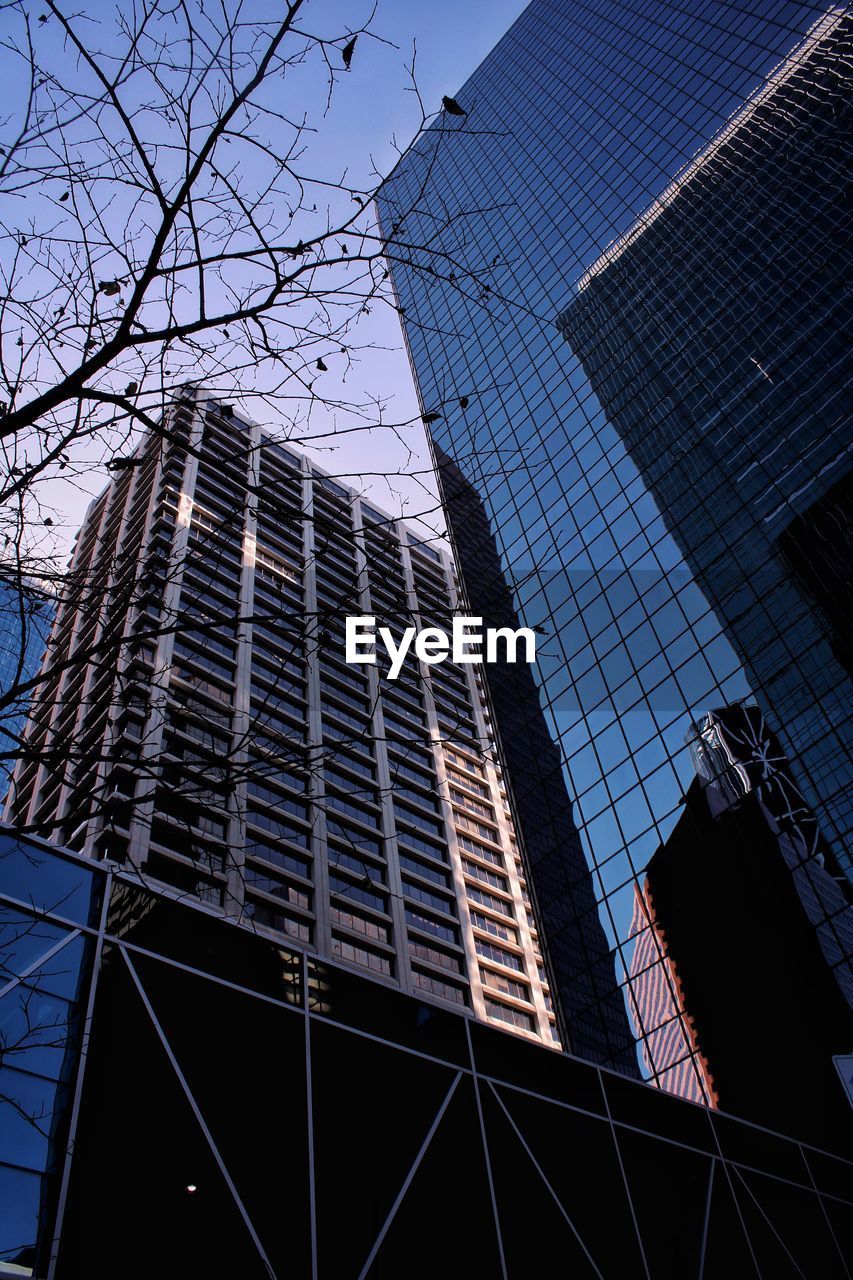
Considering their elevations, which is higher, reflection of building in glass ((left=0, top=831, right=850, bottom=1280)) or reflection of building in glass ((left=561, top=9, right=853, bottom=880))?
reflection of building in glass ((left=561, top=9, right=853, bottom=880))

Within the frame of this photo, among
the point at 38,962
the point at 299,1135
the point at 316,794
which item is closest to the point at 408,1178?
the point at 299,1135

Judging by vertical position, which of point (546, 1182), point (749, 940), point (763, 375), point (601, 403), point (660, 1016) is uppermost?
point (601, 403)

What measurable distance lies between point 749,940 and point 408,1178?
71.8 ft

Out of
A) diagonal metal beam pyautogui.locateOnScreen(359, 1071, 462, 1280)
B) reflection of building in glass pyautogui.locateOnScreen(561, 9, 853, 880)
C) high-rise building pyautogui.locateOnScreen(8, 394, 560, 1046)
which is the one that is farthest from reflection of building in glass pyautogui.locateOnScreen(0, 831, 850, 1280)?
high-rise building pyautogui.locateOnScreen(8, 394, 560, 1046)

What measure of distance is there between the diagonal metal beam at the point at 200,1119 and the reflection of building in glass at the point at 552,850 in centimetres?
1913

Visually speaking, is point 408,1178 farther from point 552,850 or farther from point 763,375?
point 763,375

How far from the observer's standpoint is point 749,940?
30.6m

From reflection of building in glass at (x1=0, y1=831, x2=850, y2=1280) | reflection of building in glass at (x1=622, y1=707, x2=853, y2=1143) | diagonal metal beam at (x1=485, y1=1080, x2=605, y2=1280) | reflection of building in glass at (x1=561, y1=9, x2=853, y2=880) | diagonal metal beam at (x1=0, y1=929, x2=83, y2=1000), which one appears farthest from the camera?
reflection of building in glass at (x1=561, y1=9, x2=853, y2=880)

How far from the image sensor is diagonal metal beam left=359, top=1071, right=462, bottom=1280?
35.8 feet

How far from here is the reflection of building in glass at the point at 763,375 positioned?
32.6 m

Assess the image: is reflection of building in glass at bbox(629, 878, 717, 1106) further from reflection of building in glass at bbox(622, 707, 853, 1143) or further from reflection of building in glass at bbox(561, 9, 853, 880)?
reflection of building in glass at bbox(561, 9, 853, 880)

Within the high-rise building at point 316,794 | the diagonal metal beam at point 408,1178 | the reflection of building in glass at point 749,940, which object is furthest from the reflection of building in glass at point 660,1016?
the diagonal metal beam at point 408,1178

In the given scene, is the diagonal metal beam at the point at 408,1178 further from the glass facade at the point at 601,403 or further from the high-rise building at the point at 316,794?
the high-rise building at the point at 316,794

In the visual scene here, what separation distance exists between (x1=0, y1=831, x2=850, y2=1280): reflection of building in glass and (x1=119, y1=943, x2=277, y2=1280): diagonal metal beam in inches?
0.9
